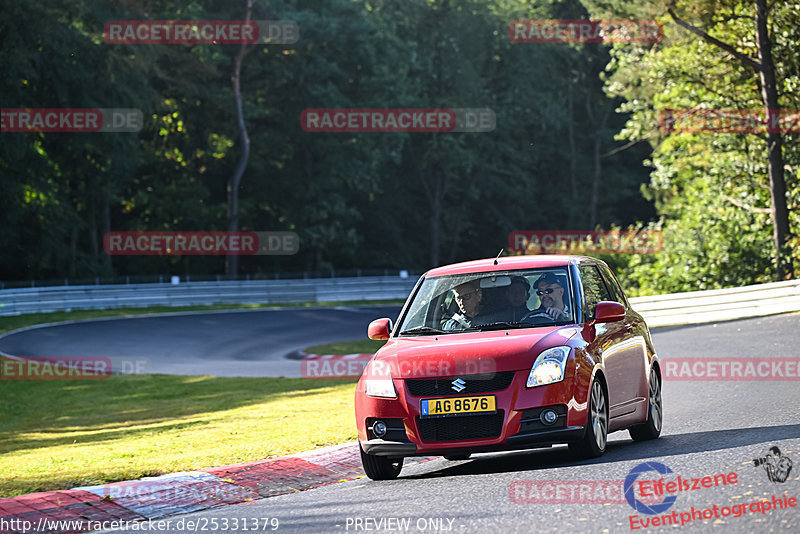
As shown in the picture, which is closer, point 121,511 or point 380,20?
point 121,511

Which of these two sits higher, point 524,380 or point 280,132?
point 280,132

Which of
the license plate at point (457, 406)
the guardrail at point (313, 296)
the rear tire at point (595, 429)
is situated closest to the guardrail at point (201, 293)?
the guardrail at point (313, 296)

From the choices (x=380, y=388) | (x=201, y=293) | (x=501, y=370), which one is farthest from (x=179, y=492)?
(x=201, y=293)

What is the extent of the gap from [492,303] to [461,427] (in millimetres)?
1468

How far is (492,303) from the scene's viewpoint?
383 inches

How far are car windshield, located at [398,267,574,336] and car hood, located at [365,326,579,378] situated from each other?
0.27 meters

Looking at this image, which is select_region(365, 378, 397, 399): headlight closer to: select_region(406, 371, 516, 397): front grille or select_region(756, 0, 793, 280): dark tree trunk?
select_region(406, 371, 516, 397): front grille

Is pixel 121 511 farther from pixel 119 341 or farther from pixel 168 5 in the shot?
pixel 168 5

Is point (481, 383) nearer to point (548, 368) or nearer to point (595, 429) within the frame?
point (548, 368)

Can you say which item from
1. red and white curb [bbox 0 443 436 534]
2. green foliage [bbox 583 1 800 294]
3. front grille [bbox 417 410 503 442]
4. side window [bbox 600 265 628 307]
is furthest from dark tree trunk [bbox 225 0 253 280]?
front grille [bbox 417 410 503 442]

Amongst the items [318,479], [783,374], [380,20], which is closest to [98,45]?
[380,20]

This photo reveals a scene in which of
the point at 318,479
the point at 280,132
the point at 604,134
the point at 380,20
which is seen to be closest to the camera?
the point at 318,479

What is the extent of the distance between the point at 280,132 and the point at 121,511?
59.2m

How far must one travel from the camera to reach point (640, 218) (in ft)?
276
